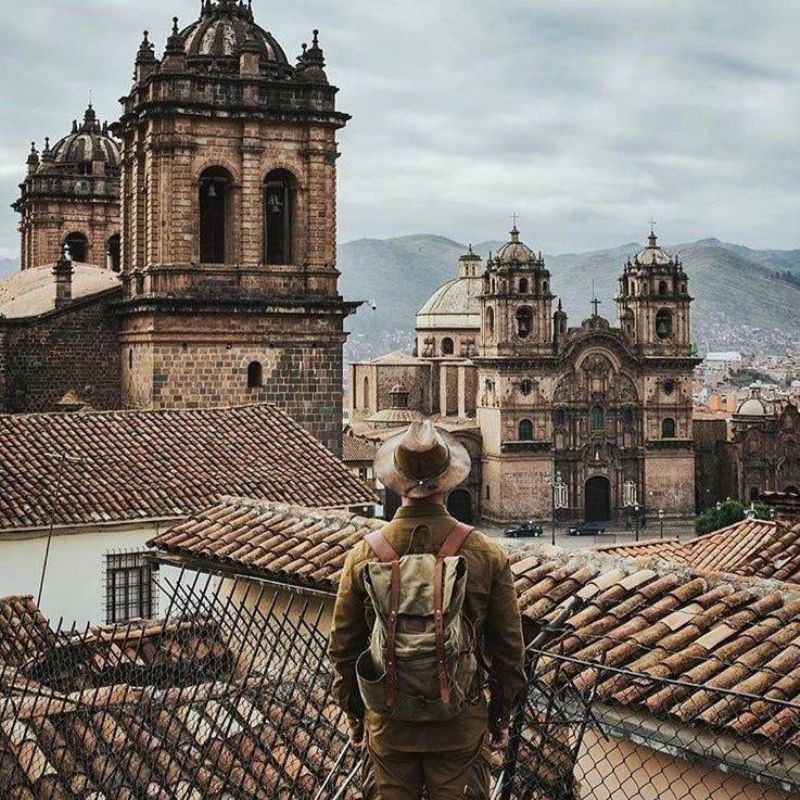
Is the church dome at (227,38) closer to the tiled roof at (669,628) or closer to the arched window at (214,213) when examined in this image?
the arched window at (214,213)

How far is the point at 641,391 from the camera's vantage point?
208 ft

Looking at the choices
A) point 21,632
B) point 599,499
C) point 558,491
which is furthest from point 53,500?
point 599,499

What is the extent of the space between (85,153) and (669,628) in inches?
1233

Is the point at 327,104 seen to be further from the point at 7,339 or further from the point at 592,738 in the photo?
the point at 592,738

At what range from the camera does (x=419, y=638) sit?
4.04 meters

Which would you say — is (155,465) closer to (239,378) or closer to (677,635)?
(239,378)

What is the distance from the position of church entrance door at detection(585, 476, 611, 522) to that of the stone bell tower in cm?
3972

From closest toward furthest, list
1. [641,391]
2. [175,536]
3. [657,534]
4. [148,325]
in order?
[175,536]
[148,325]
[657,534]
[641,391]

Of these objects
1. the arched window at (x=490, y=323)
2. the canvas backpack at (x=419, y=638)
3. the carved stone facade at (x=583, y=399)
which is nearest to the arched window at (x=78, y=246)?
the carved stone facade at (x=583, y=399)

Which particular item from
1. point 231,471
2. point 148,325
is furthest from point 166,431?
point 148,325

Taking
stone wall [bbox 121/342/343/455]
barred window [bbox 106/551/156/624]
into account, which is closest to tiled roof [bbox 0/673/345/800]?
barred window [bbox 106/551/156/624]

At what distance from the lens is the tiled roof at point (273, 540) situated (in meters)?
8.72

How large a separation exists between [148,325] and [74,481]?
9.19 metres

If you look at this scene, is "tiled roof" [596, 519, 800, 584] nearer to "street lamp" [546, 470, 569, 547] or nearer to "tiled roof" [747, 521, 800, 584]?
"tiled roof" [747, 521, 800, 584]
